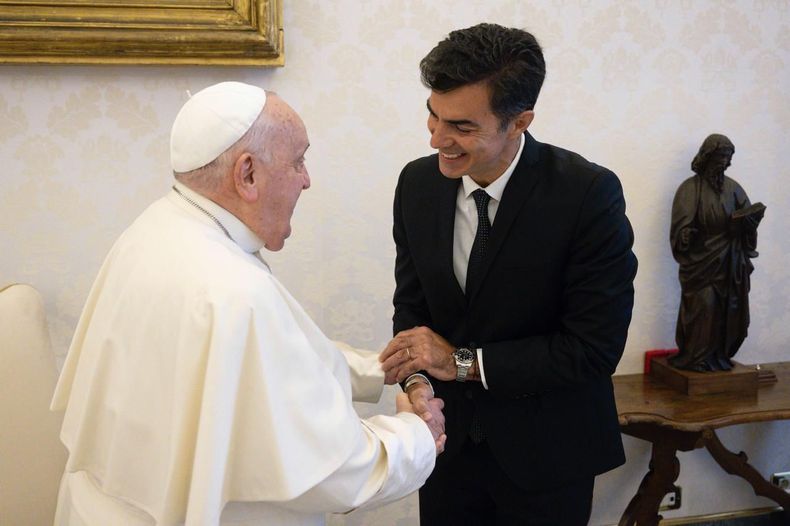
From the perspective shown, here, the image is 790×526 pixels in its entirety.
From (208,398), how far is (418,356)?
74cm

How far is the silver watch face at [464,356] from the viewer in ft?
7.32

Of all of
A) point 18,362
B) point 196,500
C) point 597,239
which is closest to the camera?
point 196,500

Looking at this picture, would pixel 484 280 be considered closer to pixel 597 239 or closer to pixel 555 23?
pixel 597 239

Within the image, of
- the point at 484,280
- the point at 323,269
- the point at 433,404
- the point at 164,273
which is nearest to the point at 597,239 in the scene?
the point at 484,280

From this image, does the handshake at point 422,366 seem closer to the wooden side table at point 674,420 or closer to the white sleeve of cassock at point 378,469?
the white sleeve of cassock at point 378,469

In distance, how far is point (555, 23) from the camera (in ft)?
11.0

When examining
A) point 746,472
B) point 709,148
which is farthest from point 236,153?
point 746,472

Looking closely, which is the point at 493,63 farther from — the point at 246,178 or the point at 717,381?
the point at 717,381

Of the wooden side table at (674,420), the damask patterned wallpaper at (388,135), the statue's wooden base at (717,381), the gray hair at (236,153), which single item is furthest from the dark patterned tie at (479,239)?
the statue's wooden base at (717,381)

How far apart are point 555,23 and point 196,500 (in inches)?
98.6

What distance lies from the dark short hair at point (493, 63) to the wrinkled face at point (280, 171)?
433 millimetres

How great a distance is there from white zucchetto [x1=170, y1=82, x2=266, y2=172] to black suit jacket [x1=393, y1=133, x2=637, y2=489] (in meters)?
0.70

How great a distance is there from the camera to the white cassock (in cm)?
172

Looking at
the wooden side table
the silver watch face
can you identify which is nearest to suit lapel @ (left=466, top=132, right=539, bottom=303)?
the silver watch face
